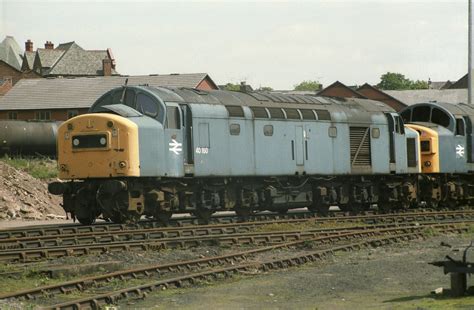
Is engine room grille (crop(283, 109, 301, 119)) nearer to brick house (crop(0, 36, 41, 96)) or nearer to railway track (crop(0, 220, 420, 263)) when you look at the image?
railway track (crop(0, 220, 420, 263))

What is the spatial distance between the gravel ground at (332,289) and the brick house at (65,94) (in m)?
63.5

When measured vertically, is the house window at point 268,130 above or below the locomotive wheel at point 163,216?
above

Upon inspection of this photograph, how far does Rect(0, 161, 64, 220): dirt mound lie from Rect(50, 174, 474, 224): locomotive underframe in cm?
708

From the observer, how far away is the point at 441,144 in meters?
30.9

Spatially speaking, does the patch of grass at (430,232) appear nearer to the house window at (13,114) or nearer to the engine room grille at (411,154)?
the engine room grille at (411,154)

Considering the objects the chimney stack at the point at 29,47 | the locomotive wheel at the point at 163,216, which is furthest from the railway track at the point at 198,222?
the chimney stack at the point at 29,47

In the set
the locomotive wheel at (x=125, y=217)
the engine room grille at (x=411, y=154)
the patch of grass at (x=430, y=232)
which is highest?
the engine room grille at (x=411, y=154)

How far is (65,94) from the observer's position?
266ft

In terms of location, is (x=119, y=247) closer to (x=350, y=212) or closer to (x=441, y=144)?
(x=350, y=212)

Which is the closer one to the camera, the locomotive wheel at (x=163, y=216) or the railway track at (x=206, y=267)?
the railway track at (x=206, y=267)

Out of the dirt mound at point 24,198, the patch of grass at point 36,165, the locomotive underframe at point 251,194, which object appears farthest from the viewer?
the patch of grass at point 36,165

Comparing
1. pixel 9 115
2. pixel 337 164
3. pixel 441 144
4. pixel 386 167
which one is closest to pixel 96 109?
pixel 337 164

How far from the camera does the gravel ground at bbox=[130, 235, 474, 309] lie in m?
11.7

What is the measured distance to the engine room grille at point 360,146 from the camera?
28500mm
